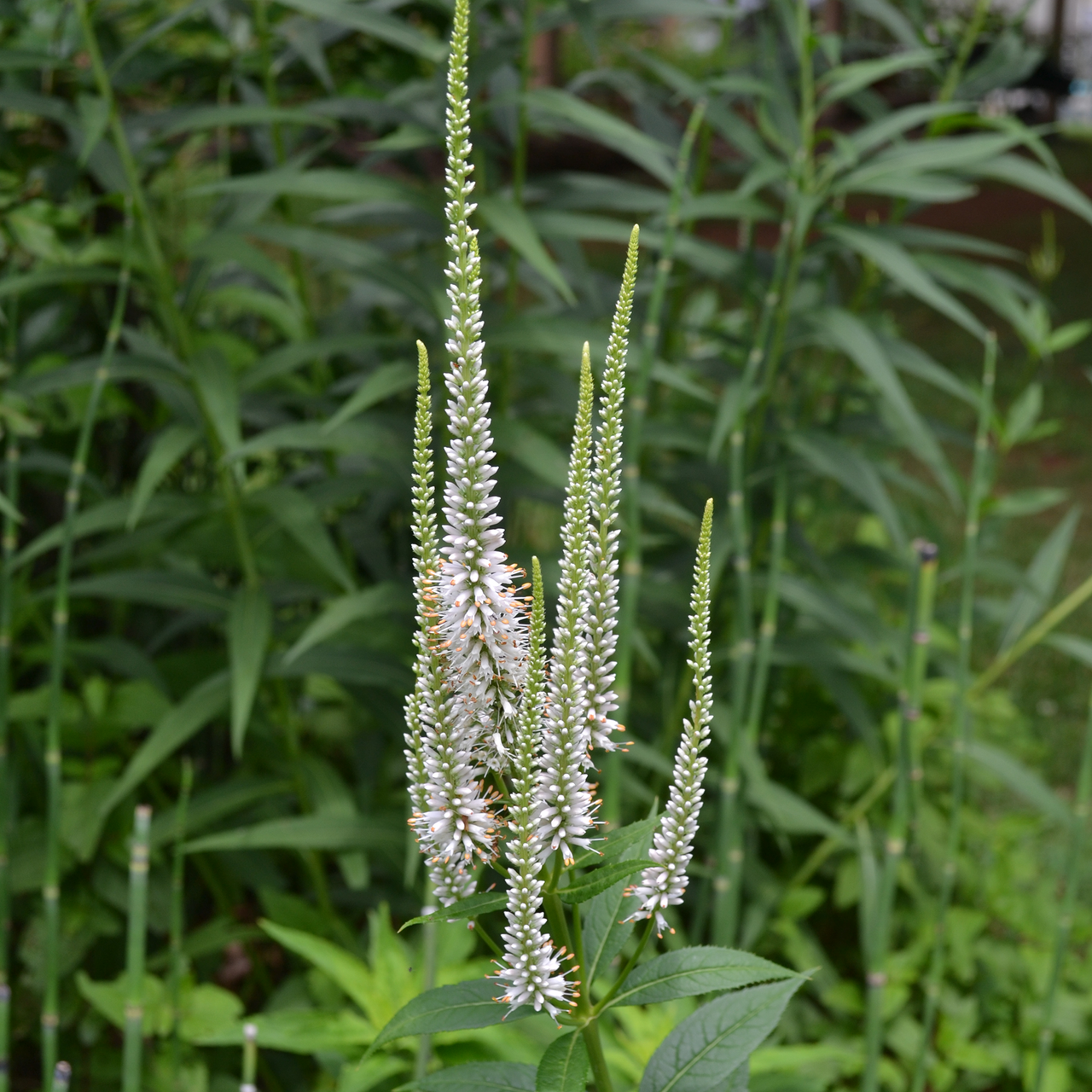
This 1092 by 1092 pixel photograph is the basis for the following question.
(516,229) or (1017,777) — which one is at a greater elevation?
(516,229)

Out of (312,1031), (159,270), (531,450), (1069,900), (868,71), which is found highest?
(868,71)

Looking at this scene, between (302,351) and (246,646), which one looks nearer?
(246,646)

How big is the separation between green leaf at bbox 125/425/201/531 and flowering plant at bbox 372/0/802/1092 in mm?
925

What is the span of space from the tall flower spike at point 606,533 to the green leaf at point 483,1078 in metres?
0.23

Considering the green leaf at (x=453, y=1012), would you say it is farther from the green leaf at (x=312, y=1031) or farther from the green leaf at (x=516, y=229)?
the green leaf at (x=516, y=229)

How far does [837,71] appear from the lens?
68.3 inches

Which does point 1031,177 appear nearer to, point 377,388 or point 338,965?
point 377,388

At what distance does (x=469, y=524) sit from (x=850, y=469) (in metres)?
1.33

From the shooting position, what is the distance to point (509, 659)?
61cm

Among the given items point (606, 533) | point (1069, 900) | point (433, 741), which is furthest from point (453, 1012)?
point (1069, 900)

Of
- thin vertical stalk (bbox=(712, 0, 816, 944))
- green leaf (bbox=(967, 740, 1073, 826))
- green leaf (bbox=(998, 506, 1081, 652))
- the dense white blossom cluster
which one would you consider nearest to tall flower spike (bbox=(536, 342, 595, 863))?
the dense white blossom cluster

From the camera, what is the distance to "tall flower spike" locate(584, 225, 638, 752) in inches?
21.4

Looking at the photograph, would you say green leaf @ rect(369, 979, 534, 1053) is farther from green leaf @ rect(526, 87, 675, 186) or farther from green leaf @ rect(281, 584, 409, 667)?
green leaf @ rect(526, 87, 675, 186)

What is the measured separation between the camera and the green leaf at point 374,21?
1509 mm
